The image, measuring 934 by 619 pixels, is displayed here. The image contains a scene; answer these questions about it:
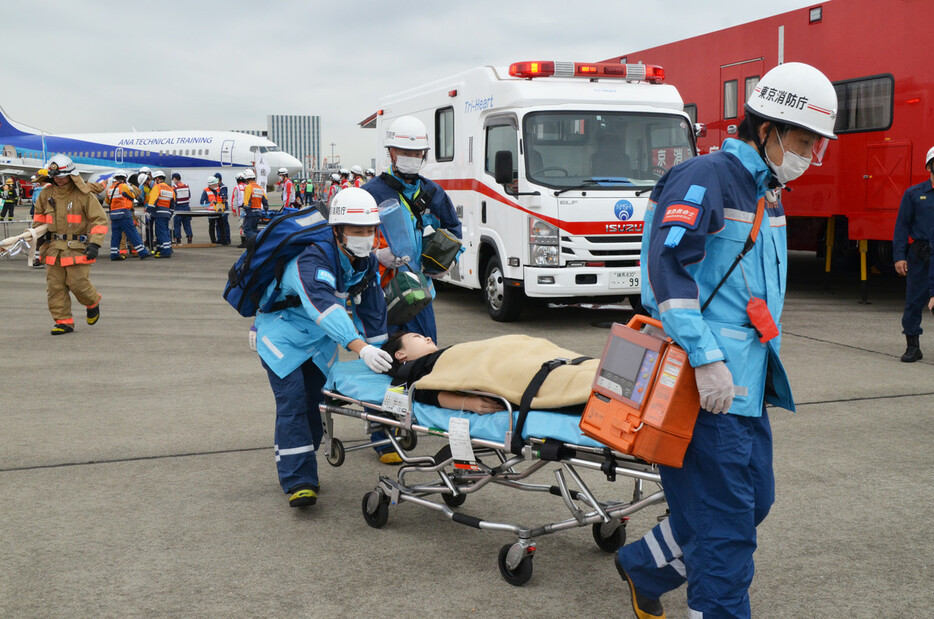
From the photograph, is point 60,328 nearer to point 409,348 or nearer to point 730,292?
point 409,348

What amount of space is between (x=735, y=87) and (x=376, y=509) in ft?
35.7

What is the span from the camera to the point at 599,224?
9984 millimetres

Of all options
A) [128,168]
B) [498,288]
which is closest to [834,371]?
[498,288]

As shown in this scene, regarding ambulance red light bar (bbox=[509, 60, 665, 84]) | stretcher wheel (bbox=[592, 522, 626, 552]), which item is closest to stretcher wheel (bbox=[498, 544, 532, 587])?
stretcher wheel (bbox=[592, 522, 626, 552])

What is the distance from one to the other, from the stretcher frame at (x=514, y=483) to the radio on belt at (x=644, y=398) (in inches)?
15.2

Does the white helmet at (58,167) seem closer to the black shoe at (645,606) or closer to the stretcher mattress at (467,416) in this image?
the stretcher mattress at (467,416)

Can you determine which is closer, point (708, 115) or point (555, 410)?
point (555, 410)

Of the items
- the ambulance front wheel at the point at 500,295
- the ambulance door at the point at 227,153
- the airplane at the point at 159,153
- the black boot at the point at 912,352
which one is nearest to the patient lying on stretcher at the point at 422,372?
the black boot at the point at 912,352

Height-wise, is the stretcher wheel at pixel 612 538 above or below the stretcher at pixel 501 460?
below

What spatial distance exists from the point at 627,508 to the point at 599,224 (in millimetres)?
6664

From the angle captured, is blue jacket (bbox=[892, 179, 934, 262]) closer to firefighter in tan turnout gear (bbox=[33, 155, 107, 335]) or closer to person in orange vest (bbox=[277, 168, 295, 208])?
firefighter in tan turnout gear (bbox=[33, 155, 107, 335])

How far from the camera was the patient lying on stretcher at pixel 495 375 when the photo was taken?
3.66 m

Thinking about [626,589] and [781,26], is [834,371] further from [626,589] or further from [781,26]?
[781,26]

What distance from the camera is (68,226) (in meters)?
10.1
